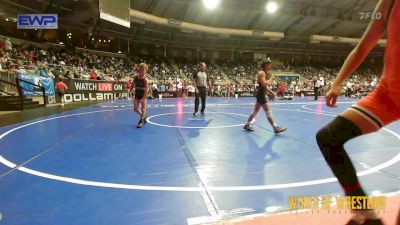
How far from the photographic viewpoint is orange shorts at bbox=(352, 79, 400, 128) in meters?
1.67

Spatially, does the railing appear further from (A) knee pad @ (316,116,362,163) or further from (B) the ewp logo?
(A) knee pad @ (316,116,362,163)

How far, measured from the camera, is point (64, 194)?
10.4 ft

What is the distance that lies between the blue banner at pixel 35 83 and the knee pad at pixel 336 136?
55.0 feet

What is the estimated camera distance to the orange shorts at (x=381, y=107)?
1673 mm

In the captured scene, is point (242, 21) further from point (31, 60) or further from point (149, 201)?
point (149, 201)

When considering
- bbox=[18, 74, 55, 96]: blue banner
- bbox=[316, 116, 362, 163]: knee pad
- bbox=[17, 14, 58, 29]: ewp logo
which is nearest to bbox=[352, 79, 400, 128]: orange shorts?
bbox=[316, 116, 362, 163]: knee pad

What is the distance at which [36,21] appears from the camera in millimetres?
16578

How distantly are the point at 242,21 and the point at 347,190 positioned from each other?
118 ft

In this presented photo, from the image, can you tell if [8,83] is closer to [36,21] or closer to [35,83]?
[35,83]

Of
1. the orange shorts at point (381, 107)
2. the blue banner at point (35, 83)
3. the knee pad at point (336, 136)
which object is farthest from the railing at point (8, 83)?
the orange shorts at point (381, 107)

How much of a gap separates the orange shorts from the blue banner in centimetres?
1693

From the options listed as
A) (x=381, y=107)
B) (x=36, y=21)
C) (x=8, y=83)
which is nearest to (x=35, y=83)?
(x=8, y=83)

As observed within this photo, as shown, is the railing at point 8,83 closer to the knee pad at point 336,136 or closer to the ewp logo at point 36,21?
the ewp logo at point 36,21

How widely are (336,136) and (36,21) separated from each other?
18.7 metres
